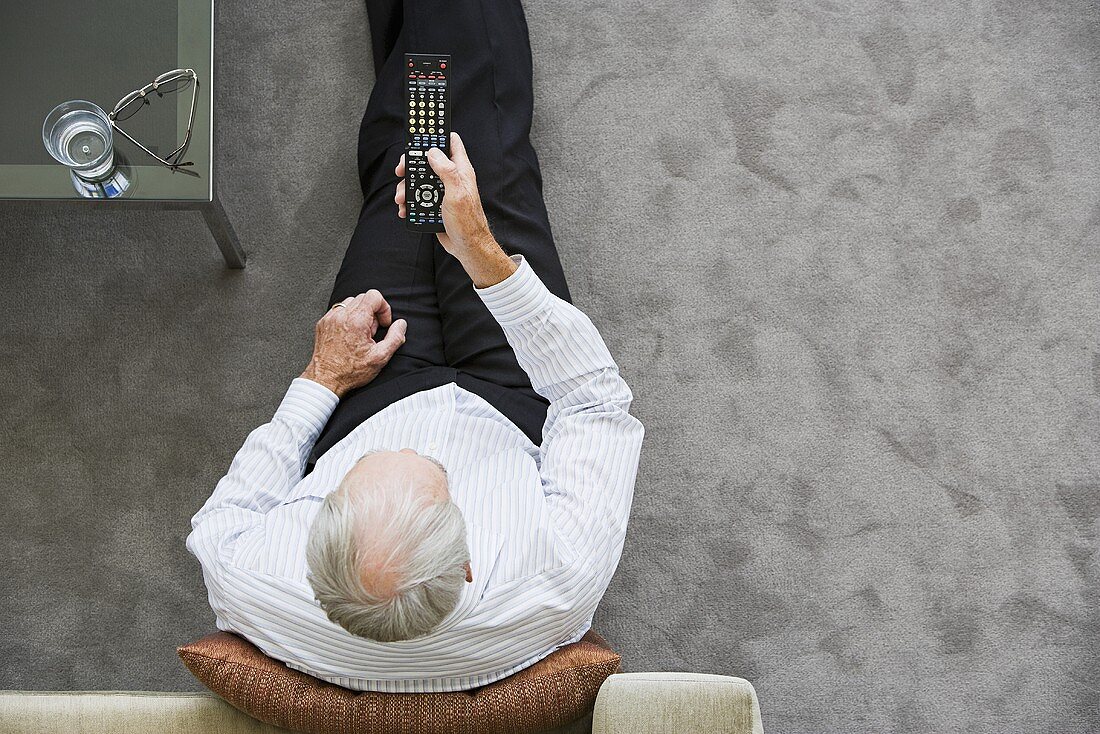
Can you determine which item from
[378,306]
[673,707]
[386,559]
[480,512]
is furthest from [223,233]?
[673,707]

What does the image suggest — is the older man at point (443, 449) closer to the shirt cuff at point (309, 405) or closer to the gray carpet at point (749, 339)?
the shirt cuff at point (309, 405)

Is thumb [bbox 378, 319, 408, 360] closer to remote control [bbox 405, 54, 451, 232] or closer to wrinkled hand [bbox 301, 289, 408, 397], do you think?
wrinkled hand [bbox 301, 289, 408, 397]

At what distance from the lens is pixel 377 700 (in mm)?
1092

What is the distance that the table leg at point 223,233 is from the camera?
154cm

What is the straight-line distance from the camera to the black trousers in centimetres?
144

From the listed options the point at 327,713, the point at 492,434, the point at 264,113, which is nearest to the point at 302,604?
the point at 327,713

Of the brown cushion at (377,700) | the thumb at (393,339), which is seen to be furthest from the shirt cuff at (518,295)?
the brown cushion at (377,700)

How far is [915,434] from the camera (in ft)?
5.80

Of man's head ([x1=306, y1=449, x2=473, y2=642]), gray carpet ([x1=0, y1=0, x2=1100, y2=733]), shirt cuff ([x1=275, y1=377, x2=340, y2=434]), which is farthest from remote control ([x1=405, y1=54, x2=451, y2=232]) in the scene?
gray carpet ([x1=0, y1=0, x2=1100, y2=733])

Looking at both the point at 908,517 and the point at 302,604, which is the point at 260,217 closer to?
the point at 302,604

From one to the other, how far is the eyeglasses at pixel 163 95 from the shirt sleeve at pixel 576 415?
0.60 m

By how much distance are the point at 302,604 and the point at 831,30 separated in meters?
1.58

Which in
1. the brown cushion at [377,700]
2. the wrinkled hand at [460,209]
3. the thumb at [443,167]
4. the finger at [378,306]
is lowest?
the brown cushion at [377,700]

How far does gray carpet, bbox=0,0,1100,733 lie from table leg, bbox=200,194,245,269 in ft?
0.17
